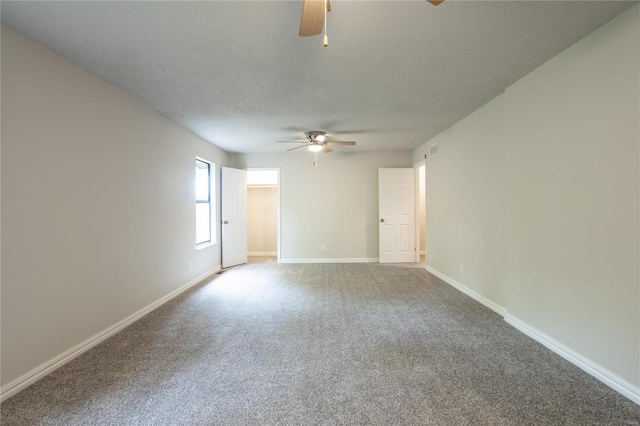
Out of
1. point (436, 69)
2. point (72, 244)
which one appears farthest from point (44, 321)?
point (436, 69)

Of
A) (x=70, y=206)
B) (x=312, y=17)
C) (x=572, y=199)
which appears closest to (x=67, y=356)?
(x=70, y=206)

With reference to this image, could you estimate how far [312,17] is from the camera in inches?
55.5

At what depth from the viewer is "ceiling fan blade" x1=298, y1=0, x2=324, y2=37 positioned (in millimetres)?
1331

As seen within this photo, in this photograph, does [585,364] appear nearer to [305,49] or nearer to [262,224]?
[305,49]

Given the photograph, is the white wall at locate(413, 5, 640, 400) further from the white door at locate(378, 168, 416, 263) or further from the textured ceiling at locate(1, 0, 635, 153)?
the white door at locate(378, 168, 416, 263)

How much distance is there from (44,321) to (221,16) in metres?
2.56

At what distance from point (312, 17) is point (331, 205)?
15.8 feet

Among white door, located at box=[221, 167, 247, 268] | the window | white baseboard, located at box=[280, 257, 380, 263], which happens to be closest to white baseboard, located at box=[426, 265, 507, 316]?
white baseboard, located at box=[280, 257, 380, 263]

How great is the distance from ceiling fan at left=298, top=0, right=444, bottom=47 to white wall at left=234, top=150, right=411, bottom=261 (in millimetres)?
4627

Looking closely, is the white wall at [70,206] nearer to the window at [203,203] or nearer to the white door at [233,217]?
the window at [203,203]

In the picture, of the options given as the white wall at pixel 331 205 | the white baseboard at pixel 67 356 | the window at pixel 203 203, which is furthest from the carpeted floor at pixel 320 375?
the white wall at pixel 331 205

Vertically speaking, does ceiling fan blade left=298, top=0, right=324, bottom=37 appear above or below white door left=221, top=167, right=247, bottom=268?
above

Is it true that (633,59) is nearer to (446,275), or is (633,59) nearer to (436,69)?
(436,69)

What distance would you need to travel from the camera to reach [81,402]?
1736 mm
